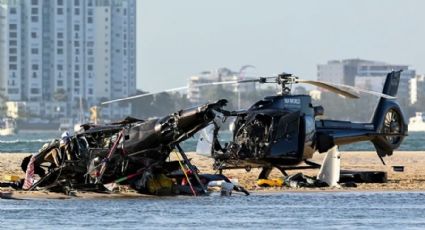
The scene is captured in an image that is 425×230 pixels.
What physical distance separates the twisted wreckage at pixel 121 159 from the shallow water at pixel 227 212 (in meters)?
0.70

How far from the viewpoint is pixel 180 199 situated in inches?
1606

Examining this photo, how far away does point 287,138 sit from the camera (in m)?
43.6

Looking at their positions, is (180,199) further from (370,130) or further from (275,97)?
(370,130)

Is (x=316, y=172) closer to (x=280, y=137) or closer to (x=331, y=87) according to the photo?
(x=280, y=137)

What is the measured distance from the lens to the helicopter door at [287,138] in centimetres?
4328

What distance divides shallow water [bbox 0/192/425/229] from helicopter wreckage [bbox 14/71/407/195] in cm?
82

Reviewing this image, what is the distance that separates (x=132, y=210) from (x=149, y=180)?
374 centimetres

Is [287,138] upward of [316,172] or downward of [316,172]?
upward

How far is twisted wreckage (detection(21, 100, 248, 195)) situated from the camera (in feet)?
133

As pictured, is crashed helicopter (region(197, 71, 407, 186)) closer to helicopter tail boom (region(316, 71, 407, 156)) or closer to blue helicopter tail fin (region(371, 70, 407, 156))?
helicopter tail boom (region(316, 71, 407, 156))

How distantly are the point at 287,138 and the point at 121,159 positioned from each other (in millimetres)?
5252

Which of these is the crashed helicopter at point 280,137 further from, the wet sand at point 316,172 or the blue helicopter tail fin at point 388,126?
the blue helicopter tail fin at point 388,126

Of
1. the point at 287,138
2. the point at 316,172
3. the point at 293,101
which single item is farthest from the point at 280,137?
the point at 316,172

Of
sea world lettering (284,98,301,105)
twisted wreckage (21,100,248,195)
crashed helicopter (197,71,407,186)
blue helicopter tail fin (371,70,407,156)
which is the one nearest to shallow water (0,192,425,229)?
twisted wreckage (21,100,248,195)
